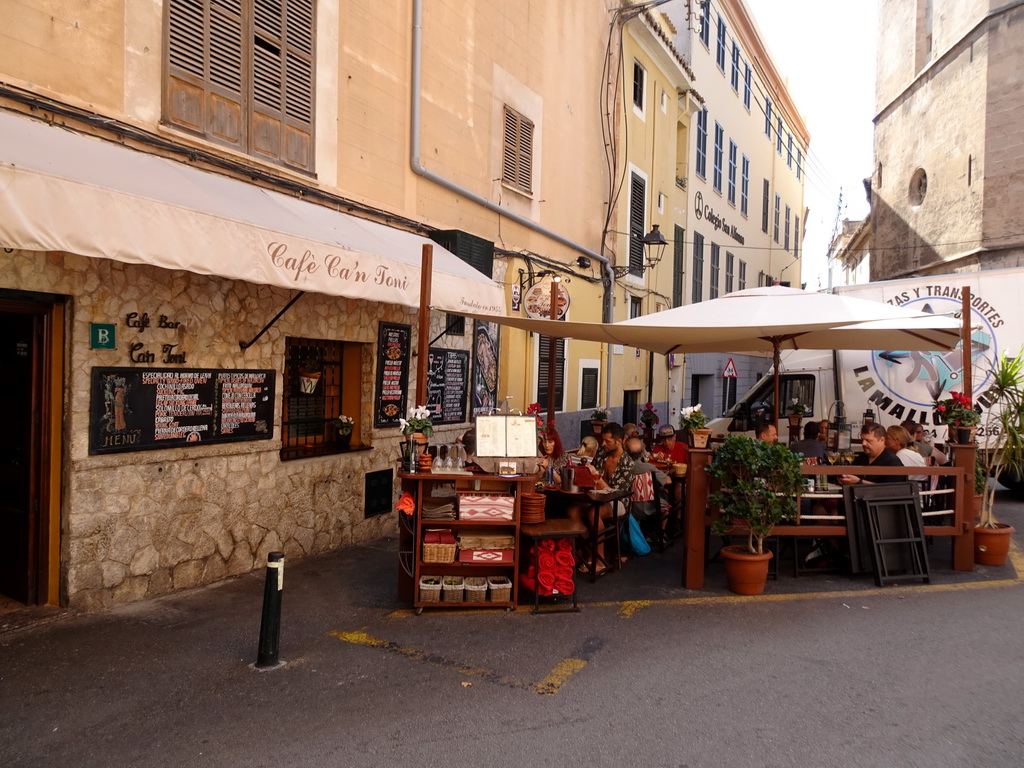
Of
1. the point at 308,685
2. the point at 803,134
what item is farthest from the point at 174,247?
the point at 803,134

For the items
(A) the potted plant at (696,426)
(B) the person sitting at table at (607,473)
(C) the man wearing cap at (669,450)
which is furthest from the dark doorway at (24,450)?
(C) the man wearing cap at (669,450)

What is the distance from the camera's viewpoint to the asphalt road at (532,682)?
12.4 feet

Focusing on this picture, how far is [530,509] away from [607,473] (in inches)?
62.4

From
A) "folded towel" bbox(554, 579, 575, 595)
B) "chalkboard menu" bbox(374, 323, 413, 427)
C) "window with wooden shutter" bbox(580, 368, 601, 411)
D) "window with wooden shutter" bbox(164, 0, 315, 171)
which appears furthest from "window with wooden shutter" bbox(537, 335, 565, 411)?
"folded towel" bbox(554, 579, 575, 595)

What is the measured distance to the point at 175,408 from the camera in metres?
6.16

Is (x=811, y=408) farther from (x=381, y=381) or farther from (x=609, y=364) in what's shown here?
(x=381, y=381)

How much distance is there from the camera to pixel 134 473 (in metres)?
5.84

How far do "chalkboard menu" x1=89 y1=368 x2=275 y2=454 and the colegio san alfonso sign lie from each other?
1615 cm

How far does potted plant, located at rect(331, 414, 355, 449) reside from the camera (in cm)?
818

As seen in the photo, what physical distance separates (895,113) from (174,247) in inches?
937

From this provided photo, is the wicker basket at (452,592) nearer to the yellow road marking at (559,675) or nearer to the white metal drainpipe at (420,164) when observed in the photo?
the yellow road marking at (559,675)

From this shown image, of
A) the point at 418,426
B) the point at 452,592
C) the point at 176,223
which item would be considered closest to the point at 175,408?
the point at 176,223

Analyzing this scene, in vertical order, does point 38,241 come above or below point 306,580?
above

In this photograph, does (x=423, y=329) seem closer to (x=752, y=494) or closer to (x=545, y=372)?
(x=752, y=494)
